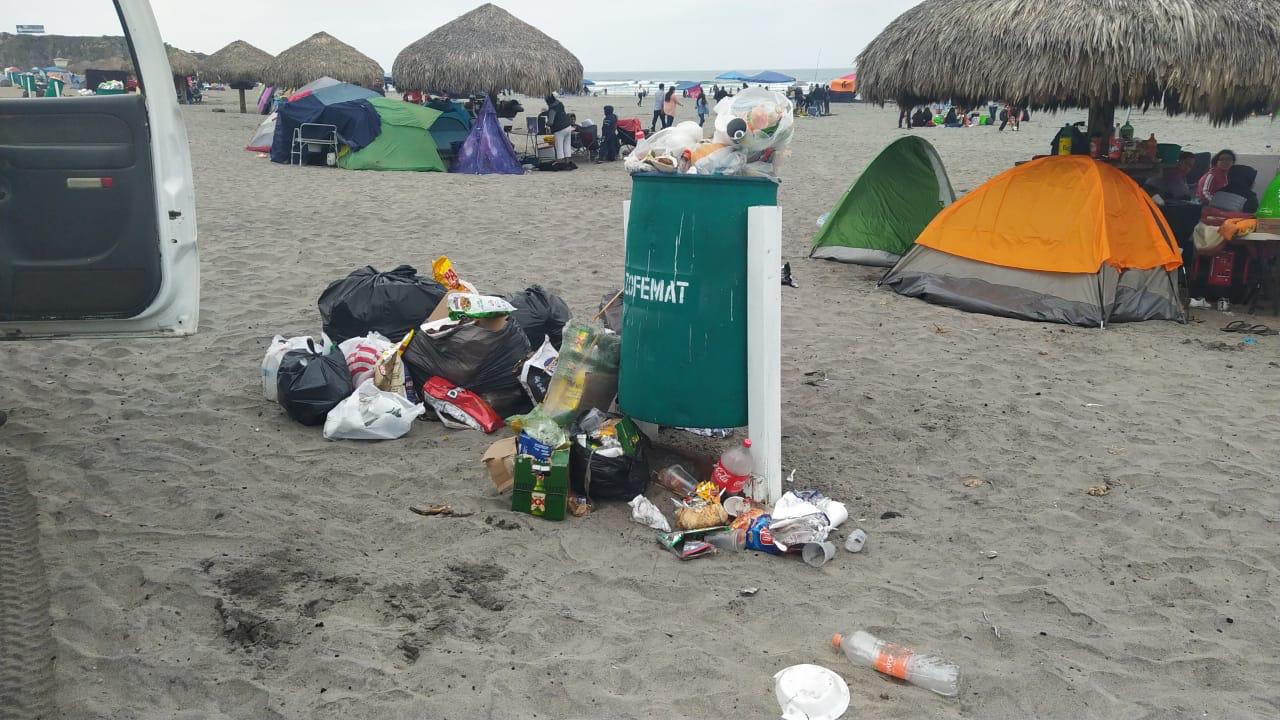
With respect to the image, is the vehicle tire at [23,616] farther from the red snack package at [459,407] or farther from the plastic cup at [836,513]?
the plastic cup at [836,513]

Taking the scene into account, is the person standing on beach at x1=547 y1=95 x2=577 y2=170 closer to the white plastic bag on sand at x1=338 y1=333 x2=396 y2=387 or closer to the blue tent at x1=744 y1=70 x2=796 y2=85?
the white plastic bag on sand at x1=338 y1=333 x2=396 y2=387

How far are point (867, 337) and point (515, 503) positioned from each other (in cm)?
348

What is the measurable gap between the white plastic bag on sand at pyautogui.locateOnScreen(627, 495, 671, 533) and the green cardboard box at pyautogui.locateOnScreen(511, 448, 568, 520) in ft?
0.92

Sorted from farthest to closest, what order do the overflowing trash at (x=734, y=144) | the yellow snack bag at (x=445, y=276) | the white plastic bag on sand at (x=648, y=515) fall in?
the yellow snack bag at (x=445, y=276) → the overflowing trash at (x=734, y=144) → the white plastic bag on sand at (x=648, y=515)

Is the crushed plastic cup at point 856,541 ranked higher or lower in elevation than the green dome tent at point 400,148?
lower

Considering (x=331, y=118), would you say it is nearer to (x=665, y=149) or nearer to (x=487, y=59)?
(x=487, y=59)

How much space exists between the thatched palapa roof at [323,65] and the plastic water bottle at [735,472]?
2468 centimetres

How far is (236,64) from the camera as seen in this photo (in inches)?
1249

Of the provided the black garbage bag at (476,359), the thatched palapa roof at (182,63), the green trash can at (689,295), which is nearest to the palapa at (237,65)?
the thatched palapa roof at (182,63)

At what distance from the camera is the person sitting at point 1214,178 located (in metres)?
8.23

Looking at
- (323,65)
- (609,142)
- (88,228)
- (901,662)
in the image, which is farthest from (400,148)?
(901,662)

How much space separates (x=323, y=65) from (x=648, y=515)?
25.6 meters

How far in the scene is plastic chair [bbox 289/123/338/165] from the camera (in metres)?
15.5

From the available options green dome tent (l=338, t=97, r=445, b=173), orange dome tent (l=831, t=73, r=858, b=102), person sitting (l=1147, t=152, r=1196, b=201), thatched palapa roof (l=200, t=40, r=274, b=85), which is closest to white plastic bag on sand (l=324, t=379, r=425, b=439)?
person sitting (l=1147, t=152, r=1196, b=201)
